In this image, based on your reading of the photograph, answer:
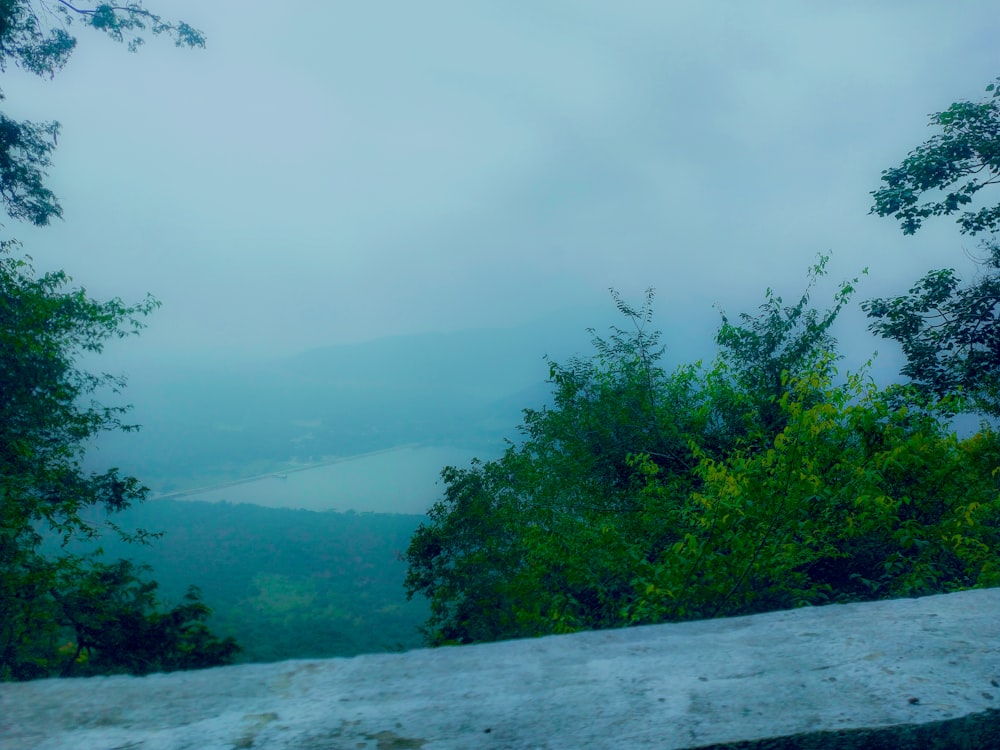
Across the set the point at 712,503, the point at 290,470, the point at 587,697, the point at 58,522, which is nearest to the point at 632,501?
the point at 712,503

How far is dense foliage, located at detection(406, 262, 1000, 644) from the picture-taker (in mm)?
3660

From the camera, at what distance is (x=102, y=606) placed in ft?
18.8

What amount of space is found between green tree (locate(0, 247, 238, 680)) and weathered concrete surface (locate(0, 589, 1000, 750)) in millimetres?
4630

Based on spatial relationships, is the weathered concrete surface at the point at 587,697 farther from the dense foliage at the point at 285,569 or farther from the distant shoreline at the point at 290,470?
the distant shoreline at the point at 290,470

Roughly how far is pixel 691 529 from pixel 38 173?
9.41 metres

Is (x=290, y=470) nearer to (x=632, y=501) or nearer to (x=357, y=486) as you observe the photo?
(x=357, y=486)

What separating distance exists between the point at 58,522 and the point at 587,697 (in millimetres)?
5930

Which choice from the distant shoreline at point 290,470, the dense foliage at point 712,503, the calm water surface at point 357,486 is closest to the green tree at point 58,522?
the dense foliage at point 712,503

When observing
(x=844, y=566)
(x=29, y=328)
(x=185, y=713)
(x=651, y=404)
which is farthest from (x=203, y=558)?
(x=185, y=713)

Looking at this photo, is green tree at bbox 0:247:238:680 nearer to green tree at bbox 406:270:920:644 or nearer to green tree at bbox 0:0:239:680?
green tree at bbox 0:0:239:680

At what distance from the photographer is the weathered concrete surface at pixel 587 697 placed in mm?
1115

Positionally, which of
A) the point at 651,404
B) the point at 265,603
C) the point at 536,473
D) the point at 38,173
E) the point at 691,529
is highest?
the point at 38,173

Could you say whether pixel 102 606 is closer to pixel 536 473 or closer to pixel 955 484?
pixel 536 473

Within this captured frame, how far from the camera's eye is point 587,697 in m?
1.22
